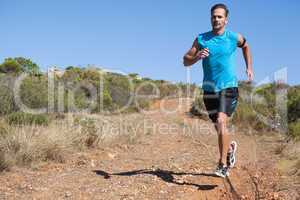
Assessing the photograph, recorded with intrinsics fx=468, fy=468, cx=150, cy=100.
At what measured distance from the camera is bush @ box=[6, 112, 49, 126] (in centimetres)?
814

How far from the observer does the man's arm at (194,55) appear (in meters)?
4.97

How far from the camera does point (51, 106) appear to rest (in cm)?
1079

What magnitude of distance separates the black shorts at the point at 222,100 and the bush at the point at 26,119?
→ 12.6ft

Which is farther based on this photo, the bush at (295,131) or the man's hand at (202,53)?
the bush at (295,131)

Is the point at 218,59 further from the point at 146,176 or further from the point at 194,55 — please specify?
the point at 146,176

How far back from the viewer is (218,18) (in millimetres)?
5098

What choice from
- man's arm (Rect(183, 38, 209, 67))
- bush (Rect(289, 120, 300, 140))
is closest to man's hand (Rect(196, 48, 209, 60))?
man's arm (Rect(183, 38, 209, 67))

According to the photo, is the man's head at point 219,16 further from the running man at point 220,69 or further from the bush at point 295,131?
the bush at point 295,131

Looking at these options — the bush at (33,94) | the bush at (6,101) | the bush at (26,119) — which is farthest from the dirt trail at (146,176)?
the bush at (33,94)

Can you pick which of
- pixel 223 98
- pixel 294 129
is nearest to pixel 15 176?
pixel 223 98

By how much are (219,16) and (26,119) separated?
4725 millimetres

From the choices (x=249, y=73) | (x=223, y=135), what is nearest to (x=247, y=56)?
(x=249, y=73)

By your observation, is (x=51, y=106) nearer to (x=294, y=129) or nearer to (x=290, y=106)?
(x=294, y=129)

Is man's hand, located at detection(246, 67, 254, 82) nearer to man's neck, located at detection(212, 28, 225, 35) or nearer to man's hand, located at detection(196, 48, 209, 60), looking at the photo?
man's neck, located at detection(212, 28, 225, 35)
